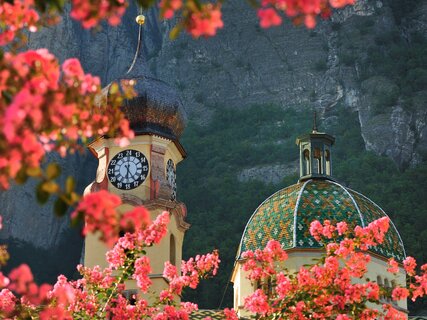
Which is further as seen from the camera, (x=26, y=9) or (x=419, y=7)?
(x=419, y=7)

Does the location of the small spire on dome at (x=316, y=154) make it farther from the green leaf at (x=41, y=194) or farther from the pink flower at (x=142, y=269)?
the green leaf at (x=41, y=194)

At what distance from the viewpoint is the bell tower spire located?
27.8 meters

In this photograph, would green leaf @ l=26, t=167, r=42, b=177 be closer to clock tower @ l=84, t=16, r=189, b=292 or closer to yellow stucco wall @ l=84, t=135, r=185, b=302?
yellow stucco wall @ l=84, t=135, r=185, b=302

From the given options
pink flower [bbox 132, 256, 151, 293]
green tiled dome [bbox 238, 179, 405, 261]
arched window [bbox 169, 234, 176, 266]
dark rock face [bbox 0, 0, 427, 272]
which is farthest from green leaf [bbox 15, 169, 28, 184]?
dark rock face [bbox 0, 0, 427, 272]

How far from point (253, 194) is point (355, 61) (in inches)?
749

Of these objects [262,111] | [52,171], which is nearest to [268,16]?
[52,171]

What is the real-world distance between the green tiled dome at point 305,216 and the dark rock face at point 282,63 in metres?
39.3

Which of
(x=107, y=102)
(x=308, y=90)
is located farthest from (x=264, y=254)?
(x=308, y=90)

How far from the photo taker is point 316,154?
2841cm

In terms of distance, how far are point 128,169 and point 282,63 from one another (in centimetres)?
5305

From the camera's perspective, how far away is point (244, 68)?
3088 inches

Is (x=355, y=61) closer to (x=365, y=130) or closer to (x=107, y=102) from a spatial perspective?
(x=365, y=130)

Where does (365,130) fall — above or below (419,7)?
below

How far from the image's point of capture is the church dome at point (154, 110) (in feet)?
87.3
